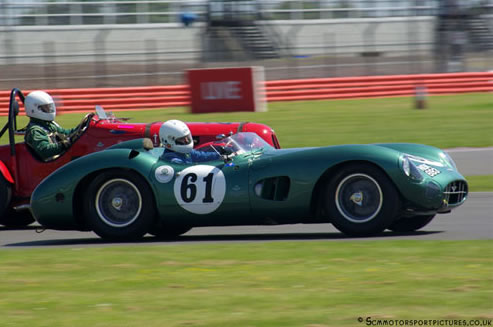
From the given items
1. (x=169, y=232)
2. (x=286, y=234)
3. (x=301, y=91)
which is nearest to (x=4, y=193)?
(x=169, y=232)

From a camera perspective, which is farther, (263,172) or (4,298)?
(263,172)

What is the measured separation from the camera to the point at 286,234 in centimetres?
859

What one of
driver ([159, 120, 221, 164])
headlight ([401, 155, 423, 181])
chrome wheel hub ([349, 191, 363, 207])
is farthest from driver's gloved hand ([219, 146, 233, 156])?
headlight ([401, 155, 423, 181])

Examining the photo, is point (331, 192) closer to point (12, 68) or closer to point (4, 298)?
point (4, 298)

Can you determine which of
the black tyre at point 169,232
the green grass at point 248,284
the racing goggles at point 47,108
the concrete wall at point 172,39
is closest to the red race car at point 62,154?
the racing goggles at point 47,108

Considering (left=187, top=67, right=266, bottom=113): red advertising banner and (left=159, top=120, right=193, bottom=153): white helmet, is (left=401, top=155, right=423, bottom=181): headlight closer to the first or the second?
(left=159, top=120, right=193, bottom=153): white helmet

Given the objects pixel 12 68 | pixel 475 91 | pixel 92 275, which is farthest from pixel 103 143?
pixel 12 68

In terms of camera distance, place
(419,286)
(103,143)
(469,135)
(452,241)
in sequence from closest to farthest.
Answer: (419,286), (452,241), (103,143), (469,135)

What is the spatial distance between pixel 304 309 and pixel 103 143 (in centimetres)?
555

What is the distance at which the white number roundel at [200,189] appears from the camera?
7883mm

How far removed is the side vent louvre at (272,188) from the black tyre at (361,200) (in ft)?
1.37

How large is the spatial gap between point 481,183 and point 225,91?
40.1 ft

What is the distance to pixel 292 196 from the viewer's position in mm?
7711

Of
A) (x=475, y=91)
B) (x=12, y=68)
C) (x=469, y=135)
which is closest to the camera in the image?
(x=469, y=135)
